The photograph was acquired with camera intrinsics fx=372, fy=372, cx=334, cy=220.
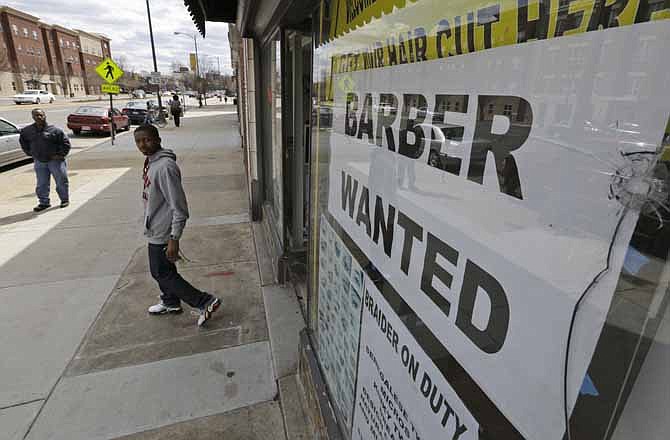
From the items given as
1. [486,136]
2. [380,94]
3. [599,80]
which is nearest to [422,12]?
[380,94]

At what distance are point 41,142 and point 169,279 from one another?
5.10m

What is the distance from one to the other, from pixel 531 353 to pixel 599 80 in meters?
0.51

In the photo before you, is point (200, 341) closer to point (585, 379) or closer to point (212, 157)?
point (585, 379)

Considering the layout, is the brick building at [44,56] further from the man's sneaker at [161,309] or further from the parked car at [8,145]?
the man's sneaker at [161,309]

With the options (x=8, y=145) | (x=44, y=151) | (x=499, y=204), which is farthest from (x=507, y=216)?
(x=8, y=145)

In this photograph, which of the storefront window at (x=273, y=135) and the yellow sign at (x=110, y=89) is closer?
the storefront window at (x=273, y=135)

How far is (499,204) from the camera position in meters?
→ 0.80

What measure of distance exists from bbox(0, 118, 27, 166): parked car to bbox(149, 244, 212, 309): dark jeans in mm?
9882

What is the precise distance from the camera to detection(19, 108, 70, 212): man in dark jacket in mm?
6414

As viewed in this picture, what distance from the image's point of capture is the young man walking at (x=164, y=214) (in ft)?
10.1

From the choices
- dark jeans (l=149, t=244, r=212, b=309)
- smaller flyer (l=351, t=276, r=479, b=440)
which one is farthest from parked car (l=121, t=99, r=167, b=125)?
smaller flyer (l=351, t=276, r=479, b=440)

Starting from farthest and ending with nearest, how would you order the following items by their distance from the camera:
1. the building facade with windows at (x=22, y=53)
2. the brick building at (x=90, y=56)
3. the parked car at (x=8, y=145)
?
the brick building at (x=90, y=56) → the building facade with windows at (x=22, y=53) → the parked car at (x=8, y=145)

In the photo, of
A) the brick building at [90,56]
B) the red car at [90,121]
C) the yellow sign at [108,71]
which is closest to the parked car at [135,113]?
the red car at [90,121]

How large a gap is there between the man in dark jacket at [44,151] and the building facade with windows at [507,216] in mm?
6969
